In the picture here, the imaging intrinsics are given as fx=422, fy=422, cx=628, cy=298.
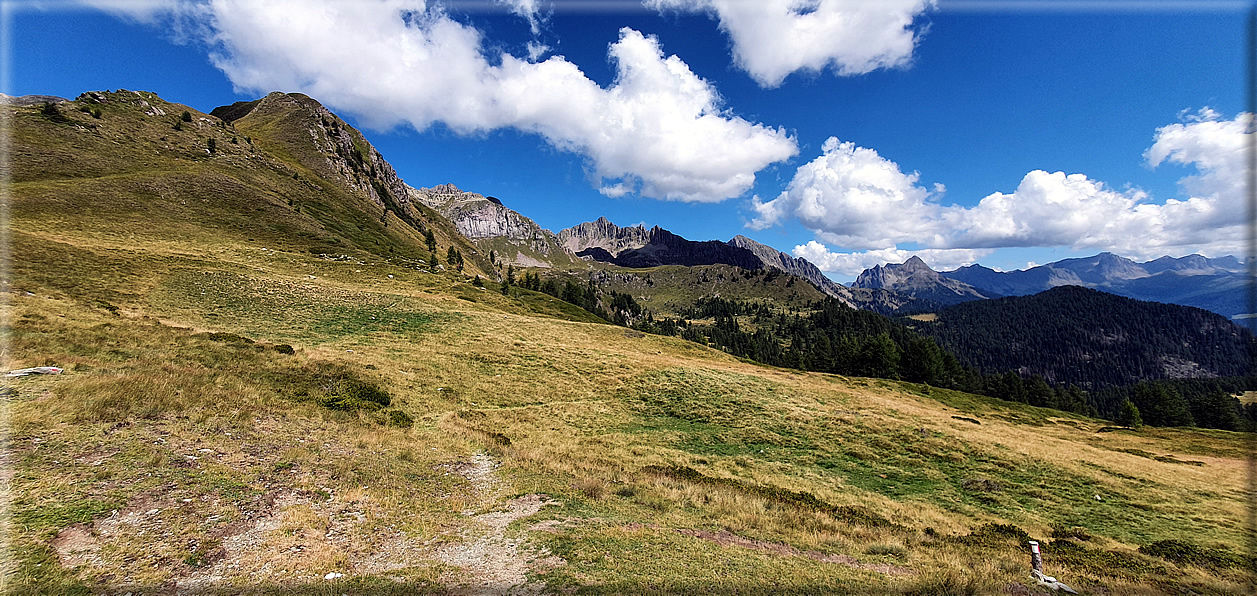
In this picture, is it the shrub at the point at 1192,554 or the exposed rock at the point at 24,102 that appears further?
the exposed rock at the point at 24,102

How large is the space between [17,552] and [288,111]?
655ft

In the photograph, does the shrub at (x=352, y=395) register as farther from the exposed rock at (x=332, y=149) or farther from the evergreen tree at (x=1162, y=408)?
the evergreen tree at (x=1162, y=408)

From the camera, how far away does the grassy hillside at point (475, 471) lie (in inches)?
376

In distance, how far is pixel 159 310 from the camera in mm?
33219

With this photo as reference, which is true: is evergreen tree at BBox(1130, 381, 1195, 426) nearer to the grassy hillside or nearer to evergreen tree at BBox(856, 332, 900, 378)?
evergreen tree at BBox(856, 332, 900, 378)

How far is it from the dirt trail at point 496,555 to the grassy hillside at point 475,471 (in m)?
0.10

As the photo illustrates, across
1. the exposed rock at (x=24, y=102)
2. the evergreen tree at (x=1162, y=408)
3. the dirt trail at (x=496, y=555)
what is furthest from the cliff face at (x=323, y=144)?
the evergreen tree at (x=1162, y=408)

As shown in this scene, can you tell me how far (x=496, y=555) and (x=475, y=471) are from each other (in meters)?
7.36

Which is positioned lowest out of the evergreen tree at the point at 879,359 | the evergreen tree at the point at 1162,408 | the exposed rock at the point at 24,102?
the evergreen tree at the point at 1162,408

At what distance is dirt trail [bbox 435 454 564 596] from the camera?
8.94 meters

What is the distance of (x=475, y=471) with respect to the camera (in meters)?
17.2

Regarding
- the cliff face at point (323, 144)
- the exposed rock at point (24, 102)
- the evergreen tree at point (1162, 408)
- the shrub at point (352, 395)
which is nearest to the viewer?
the shrub at point (352, 395)

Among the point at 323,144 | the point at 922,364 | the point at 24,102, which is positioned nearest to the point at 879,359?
the point at 922,364

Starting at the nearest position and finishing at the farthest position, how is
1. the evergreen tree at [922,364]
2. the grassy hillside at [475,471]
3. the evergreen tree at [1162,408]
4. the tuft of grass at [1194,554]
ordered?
the grassy hillside at [475,471], the tuft of grass at [1194,554], the evergreen tree at [1162,408], the evergreen tree at [922,364]
